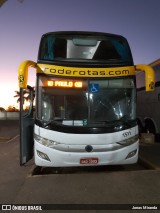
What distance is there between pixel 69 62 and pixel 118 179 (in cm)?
316

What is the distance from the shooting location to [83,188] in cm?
562

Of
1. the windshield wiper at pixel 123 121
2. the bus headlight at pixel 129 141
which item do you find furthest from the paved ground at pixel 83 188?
the windshield wiper at pixel 123 121

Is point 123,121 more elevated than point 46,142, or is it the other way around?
point 123,121

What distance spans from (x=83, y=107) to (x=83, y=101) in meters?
0.15

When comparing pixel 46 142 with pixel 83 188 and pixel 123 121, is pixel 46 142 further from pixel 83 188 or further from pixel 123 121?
pixel 123 121

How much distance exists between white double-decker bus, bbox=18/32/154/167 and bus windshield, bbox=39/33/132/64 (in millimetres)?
27

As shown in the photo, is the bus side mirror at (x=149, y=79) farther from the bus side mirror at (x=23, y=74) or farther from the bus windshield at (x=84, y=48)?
the bus side mirror at (x=23, y=74)

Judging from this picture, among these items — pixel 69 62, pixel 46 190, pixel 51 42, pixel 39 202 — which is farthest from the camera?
pixel 51 42

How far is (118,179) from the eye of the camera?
6.17m

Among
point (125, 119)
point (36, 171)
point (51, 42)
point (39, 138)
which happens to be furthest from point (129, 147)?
point (51, 42)

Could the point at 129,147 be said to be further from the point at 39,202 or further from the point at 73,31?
the point at 73,31

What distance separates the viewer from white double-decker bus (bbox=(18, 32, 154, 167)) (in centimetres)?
618

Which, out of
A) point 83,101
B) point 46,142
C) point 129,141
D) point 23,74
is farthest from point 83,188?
point 23,74

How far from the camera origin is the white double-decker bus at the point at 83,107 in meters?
6.18
